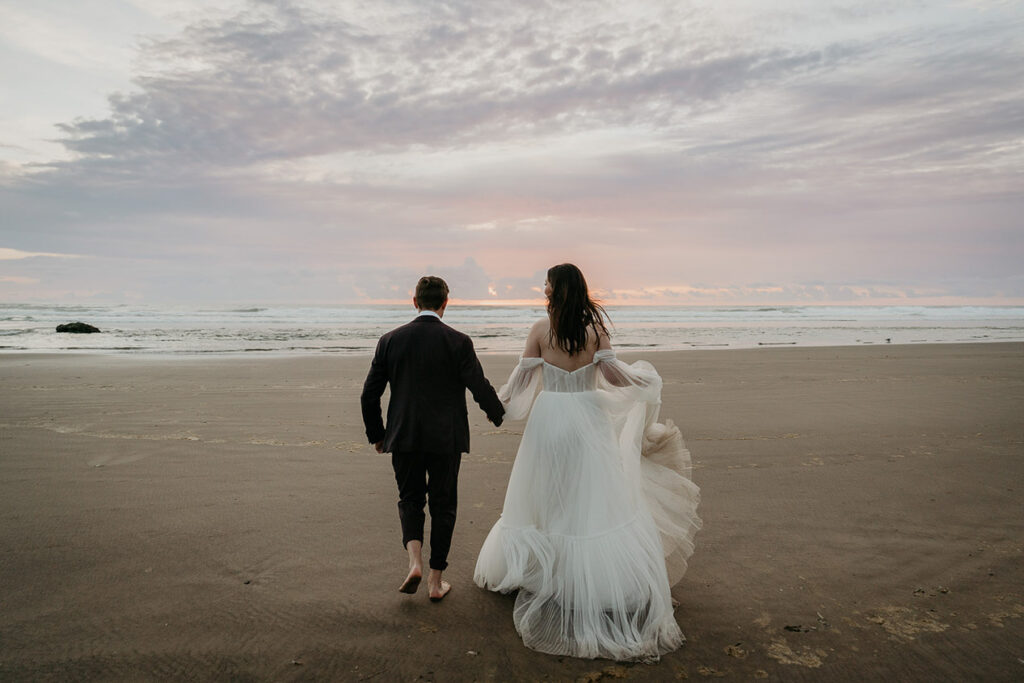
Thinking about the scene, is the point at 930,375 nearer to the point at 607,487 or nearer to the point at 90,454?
the point at 607,487

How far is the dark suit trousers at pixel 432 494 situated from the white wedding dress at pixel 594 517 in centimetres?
32

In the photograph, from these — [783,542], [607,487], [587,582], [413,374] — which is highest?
[413,374]

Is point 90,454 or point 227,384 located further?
point 227,384

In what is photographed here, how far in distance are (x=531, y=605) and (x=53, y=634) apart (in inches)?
102

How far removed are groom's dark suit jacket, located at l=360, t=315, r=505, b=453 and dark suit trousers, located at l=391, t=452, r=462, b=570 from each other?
10cm

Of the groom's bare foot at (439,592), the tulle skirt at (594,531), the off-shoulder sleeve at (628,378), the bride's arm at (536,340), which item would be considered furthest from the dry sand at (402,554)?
the bride's arm at (536,340)

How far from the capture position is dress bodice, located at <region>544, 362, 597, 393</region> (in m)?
3.89

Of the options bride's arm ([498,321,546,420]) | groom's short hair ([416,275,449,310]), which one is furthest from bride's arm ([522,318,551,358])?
groom's short hair ([416,275,449,310])

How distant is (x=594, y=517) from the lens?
12.1 ft

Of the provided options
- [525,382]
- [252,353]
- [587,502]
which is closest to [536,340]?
[525,382]

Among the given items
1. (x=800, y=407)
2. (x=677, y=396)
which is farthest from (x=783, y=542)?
(x=677, y=396)

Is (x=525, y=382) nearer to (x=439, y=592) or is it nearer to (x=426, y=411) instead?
(x=426, y=411)

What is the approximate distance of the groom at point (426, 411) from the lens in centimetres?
387

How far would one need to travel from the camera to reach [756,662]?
10.7 ft
